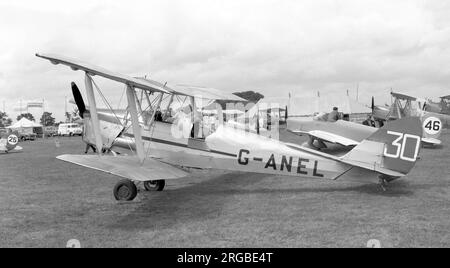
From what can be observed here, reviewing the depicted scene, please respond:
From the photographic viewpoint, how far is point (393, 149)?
7.16 m

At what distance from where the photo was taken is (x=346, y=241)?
4906 mm

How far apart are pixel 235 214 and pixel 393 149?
2.98m

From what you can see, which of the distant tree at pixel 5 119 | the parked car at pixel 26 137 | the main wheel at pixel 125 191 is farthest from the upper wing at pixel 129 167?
the distant tree at pixel 5 119

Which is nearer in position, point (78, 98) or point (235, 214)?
point (235, 214)

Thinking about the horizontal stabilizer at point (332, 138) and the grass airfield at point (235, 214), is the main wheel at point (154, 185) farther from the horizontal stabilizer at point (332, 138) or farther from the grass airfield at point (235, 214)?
the horizontal stabilizer at point (332, 138)

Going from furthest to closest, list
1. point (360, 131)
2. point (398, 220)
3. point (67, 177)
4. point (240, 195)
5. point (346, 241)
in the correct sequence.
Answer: point (360, 131), point (67, 177), point (240, 195), point (398, 220), point (346, 241)

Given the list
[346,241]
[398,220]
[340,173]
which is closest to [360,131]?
[340,173]

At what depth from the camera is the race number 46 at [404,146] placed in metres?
6.99

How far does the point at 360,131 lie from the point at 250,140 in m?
8.79

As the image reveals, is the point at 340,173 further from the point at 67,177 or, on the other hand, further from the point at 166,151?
the point at 67,177

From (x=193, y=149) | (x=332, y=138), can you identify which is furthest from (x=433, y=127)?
(x=193, y=149)

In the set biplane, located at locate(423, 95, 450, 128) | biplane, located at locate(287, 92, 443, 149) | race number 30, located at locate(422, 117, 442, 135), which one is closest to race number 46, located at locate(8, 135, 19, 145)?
biplane, located at locate(287, 92, 443, 149)

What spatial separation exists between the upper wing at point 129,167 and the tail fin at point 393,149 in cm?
326

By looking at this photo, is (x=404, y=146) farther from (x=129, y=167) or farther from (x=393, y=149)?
(x=129, y=167)
